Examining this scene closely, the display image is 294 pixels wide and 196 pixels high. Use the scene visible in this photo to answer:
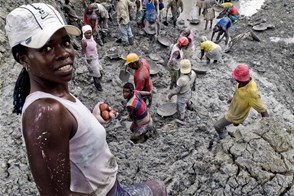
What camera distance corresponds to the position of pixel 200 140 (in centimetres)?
534

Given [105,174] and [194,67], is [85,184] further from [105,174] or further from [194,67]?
[194,67]

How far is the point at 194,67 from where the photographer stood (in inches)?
340

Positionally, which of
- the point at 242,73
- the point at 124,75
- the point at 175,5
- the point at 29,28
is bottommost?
the point at 124,75

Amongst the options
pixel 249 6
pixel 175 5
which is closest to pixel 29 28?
pixel 175 5

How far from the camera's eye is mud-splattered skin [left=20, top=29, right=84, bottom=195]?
1387mm

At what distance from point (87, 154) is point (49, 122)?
368mm

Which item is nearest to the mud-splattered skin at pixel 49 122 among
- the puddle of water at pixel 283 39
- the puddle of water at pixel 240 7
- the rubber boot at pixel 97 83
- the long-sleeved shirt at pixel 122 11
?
the rubber boot at pixel 97 83

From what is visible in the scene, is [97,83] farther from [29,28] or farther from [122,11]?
[29,28]

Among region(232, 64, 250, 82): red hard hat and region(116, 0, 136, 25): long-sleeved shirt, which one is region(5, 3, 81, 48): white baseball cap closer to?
region(232, 64, 250, 82): red hard hat

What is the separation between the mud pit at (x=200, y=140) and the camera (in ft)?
12.0

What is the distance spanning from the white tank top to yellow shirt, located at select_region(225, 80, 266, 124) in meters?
3.55

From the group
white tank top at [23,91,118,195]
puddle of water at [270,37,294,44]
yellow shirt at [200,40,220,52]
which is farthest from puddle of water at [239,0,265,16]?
white tank top at [23,91,118,195]

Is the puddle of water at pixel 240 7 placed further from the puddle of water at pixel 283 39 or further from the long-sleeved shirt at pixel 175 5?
the puddle of water at pixel 283 39

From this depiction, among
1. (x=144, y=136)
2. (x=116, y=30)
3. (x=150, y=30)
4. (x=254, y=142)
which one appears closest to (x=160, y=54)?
(x=150, y=30)
